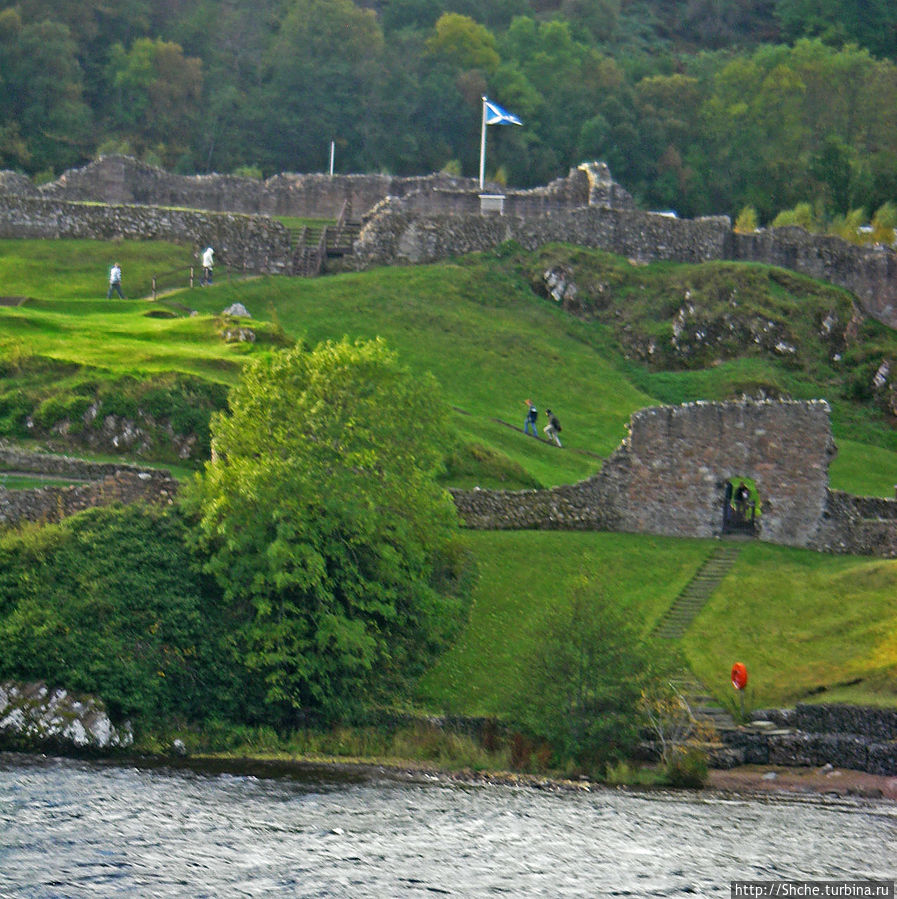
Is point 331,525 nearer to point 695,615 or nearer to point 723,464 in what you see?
point 695,615

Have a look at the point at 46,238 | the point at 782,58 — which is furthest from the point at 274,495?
the point at 782,58

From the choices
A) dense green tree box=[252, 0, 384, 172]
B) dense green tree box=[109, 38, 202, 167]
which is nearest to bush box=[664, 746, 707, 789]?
dense green tree box=[252, 0, 384, 172]

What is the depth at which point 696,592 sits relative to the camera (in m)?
46.9

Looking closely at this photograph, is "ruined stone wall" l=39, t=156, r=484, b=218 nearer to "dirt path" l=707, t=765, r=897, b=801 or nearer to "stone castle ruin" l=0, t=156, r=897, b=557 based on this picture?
"stone castle ruin" l=0, t=156, r=897, b=557

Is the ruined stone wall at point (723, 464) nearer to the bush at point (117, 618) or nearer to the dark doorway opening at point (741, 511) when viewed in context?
the dark doorway opening at point (741, 511)

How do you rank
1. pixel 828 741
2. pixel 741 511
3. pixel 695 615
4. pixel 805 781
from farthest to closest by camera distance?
pixel 741 511, pixel 695 615, pixel 828 741, pixel 805 781

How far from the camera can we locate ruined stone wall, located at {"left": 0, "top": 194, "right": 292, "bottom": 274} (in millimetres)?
71812

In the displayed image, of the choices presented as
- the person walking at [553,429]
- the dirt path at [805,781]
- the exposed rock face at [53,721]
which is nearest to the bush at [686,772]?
the dirt path at [805,781]

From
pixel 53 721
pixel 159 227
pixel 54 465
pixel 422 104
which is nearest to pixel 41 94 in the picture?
pixel 422 104

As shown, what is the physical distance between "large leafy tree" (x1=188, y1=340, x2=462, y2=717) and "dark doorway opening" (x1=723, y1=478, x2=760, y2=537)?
9117 millimetres

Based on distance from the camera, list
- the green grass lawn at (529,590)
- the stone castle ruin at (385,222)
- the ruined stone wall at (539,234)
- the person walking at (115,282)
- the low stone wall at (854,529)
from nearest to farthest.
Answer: the green grass lawn at (529,590) < the low stone wall at (854,529) < the person walking at (115,282) < the stone castle ruin at (385,222) < the ruined stone wall at (539,234)

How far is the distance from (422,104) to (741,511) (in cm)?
6234

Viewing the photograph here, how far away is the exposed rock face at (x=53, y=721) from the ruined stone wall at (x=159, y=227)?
1369 inches

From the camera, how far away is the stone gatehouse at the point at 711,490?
50.6 meters
